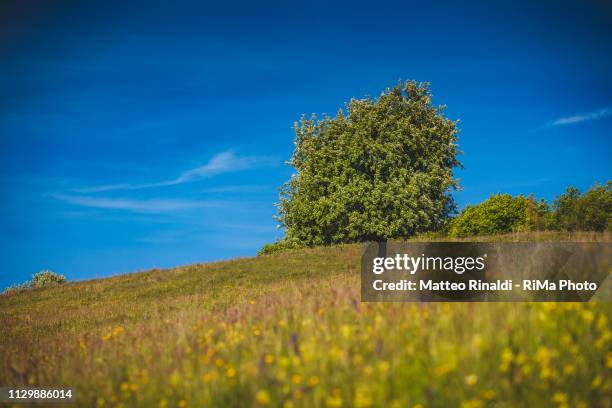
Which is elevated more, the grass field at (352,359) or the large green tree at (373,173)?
the large green tree at (373,173)

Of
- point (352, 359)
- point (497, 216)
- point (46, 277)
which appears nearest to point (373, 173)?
point (497, 216)

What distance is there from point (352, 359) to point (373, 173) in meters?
29.3

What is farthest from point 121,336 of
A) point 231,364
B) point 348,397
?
point 348,397

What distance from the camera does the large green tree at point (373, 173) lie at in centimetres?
3294

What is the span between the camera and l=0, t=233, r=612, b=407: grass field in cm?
532

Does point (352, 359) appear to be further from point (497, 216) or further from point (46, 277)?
point (46, 277)

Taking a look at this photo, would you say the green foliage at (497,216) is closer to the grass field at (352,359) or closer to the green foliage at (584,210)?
the green foliage at (584,210)

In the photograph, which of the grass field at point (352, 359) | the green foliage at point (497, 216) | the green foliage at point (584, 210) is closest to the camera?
the grass field at point (352, 359)

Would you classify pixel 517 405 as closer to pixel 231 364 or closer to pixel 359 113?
pixel 231 364

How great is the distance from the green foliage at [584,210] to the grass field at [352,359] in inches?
645

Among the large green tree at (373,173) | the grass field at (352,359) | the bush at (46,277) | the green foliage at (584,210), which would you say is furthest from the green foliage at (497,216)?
the bush at (46,277)

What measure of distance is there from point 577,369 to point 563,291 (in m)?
3.25

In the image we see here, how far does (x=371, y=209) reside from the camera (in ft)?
108

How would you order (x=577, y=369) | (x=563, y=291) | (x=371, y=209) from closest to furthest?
(x=577, y=369) < (x=563, y=291) < (x=371, y=209)
